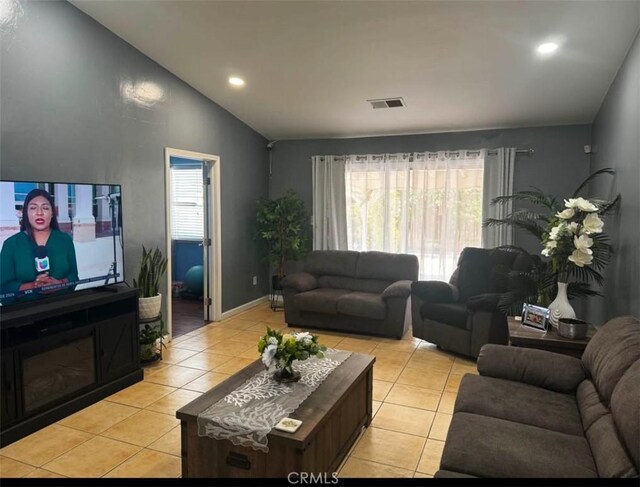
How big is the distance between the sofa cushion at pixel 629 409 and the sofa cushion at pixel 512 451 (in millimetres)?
189

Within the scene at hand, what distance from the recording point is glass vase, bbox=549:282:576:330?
9.82ft

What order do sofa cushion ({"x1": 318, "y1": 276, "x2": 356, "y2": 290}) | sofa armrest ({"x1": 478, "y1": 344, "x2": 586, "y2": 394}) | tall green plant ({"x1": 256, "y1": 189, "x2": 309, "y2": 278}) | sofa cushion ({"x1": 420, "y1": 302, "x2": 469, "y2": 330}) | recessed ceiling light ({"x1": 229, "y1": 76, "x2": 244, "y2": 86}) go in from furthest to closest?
1. tall green plant ({"x1": 256, "y1": 189, "x2": 309, "y2": 278})
2. sofa cushion ({"x1": 318, "y1": 276, "x2": 356, "y2": 290})
3. recessed ceiling light ({"x1": 229, "y1": 76, "x2": 244, "y2": 86})
4. sofa cushion ({"x1": 420, "y1": 302, "x2": 469, "y2": 330})
5. sofa armrest ({"x1": 478, "y1": 344, "x2": 586, "y2": 394})

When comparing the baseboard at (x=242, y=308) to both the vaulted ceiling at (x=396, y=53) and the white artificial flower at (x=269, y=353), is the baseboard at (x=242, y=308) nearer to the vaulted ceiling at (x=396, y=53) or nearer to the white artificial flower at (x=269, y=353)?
the vaulted ceiling at (x=396, y=53)

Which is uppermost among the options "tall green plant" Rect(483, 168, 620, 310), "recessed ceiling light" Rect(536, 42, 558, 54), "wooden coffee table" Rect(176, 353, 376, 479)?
"recessed ceiling light" Rect(536, 42, 558, 54)

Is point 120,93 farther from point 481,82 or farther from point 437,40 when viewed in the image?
point 481,82

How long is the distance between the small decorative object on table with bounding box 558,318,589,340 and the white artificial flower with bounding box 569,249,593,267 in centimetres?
39

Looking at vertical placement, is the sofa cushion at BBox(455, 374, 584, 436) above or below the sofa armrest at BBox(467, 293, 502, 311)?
below

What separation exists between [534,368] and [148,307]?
10.2ft

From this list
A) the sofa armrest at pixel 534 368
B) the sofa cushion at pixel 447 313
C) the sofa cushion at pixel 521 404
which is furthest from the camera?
the sofa cushion at pixel 447 313

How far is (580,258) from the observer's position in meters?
2.88

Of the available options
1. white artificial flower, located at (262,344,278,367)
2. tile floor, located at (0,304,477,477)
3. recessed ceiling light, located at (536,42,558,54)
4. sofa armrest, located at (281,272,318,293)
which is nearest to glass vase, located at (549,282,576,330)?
tile floor, located at (0,304,477,477)

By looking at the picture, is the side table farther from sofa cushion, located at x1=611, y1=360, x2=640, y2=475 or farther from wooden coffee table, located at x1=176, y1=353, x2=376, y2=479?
sofa cushion, located at x1=611, y1=360, x2=640, y2=475

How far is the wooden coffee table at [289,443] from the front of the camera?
191cm

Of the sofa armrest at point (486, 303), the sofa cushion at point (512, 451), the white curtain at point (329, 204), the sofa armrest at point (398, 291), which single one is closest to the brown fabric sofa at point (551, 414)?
the sofa cushion at point (512, 451)
